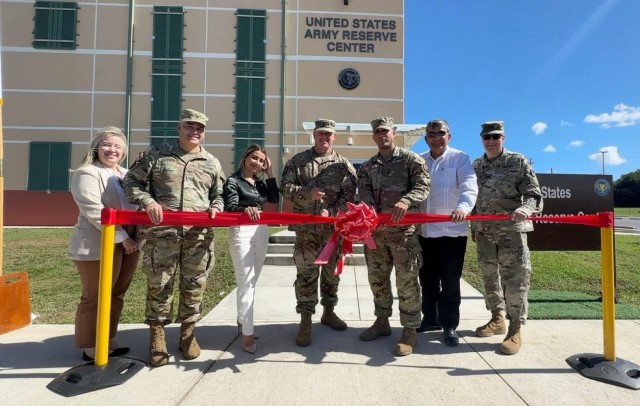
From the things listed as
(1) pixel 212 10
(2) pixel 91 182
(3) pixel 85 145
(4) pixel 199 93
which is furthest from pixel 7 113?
(2) pixel 91 182

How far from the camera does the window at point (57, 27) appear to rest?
16.9m

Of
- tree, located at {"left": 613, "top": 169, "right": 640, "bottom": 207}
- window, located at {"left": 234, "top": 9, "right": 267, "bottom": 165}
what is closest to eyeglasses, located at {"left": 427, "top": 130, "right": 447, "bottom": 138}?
window, located at {"left": 234, "top": 9, "right": 267, "bottom": 165}

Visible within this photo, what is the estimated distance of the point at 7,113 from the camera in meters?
16.7

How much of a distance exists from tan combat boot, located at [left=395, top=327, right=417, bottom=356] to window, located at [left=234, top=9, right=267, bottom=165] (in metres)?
14.9

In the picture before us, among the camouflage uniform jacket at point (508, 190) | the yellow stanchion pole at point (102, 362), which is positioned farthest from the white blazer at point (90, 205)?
the camouflage uniform jacket at point (508, 190)

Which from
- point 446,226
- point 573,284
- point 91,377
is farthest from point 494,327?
point 91,377

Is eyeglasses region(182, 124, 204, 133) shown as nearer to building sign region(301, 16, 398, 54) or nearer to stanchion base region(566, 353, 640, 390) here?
stanchion base region(566, 353, 640, 390)

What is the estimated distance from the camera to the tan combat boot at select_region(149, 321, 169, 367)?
116 inches

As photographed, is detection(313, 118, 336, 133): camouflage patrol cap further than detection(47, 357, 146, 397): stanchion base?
Yes

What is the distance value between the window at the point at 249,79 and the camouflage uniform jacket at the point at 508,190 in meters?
14.6

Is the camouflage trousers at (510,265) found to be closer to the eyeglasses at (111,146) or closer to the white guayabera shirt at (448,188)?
the white guayabera shirt at (448,188)

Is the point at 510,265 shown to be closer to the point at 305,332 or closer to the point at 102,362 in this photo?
the point at 305,332

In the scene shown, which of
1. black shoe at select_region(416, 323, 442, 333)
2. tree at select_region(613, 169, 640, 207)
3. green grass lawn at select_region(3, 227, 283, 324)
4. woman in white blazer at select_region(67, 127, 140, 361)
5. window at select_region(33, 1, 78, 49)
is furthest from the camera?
tree at select_region(613, 169, 640, 207)

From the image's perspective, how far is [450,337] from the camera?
3438mm
